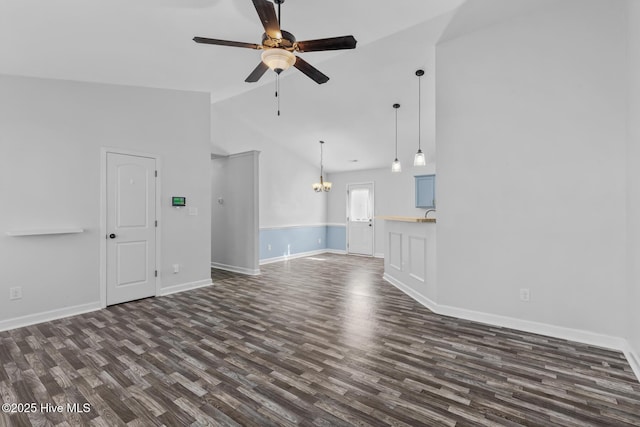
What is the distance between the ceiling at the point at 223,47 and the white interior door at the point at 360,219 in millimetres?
3320

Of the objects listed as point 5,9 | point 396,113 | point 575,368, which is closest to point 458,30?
point 396,113

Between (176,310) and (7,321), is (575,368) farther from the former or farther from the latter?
(7,321)

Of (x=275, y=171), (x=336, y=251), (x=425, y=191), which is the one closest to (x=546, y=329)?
(x=425, y=191)

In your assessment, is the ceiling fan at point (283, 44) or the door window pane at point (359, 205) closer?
the ceiling fan at point (283, 44)

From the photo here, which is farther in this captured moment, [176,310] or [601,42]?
[176,310]

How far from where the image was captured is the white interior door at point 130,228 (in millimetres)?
4168

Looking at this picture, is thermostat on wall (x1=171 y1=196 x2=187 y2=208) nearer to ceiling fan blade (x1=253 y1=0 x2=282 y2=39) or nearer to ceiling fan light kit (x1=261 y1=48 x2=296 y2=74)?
ceiling fan light kit (x1=261 y1=48 x2=296 y2=74)

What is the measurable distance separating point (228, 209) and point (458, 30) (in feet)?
17.0

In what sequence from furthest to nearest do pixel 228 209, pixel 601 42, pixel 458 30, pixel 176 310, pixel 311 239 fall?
pixel 311 239 < pixel 228 209 < pixel 176 310 < pixel 458 30 < pixel 601 42

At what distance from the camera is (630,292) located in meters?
2.72

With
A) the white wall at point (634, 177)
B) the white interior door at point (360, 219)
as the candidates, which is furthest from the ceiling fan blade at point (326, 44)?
the white interior door at point (360, 219)

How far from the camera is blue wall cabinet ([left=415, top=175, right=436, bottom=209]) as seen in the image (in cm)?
763

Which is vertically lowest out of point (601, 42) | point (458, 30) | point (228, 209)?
point (228, 209)

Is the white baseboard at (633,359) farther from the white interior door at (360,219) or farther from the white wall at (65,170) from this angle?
the white interior door at (360,219)
